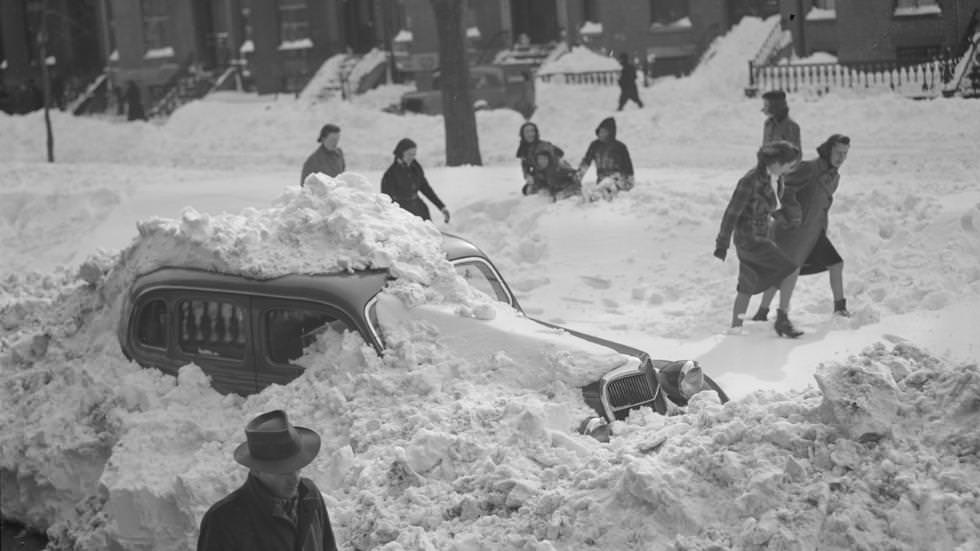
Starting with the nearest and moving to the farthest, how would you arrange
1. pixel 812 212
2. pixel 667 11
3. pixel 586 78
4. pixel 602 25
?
1. pixel 812 212
2. pixel 586 78
3. pixel 667 11
4. pixel 602 25

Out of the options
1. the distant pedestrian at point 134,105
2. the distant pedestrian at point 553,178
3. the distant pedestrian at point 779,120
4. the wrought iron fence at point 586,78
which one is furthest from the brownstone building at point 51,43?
the distant pedestrian at point 779,120

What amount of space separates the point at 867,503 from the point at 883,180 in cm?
1043

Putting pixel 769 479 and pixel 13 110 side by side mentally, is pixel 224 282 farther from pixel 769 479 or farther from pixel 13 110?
pixel 13 110

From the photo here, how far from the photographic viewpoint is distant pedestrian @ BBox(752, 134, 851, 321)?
12.0m

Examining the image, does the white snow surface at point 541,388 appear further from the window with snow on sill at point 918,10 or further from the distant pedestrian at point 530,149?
the window with snow on sill at point 918,10

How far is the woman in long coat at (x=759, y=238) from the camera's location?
1175cm

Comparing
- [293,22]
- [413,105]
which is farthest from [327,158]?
[293,22]

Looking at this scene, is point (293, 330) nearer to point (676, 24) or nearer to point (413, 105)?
point (413, 105)

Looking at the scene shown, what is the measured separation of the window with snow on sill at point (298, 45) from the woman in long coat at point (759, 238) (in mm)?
32023

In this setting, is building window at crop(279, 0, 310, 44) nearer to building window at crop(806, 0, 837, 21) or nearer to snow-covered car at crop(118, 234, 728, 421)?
building window at crop(806, 0, 837, 21)

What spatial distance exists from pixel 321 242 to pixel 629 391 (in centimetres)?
221

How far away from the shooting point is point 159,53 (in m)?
45.1

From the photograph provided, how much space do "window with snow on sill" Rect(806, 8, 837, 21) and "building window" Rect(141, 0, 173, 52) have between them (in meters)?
20.9

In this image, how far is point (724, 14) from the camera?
115 feet
